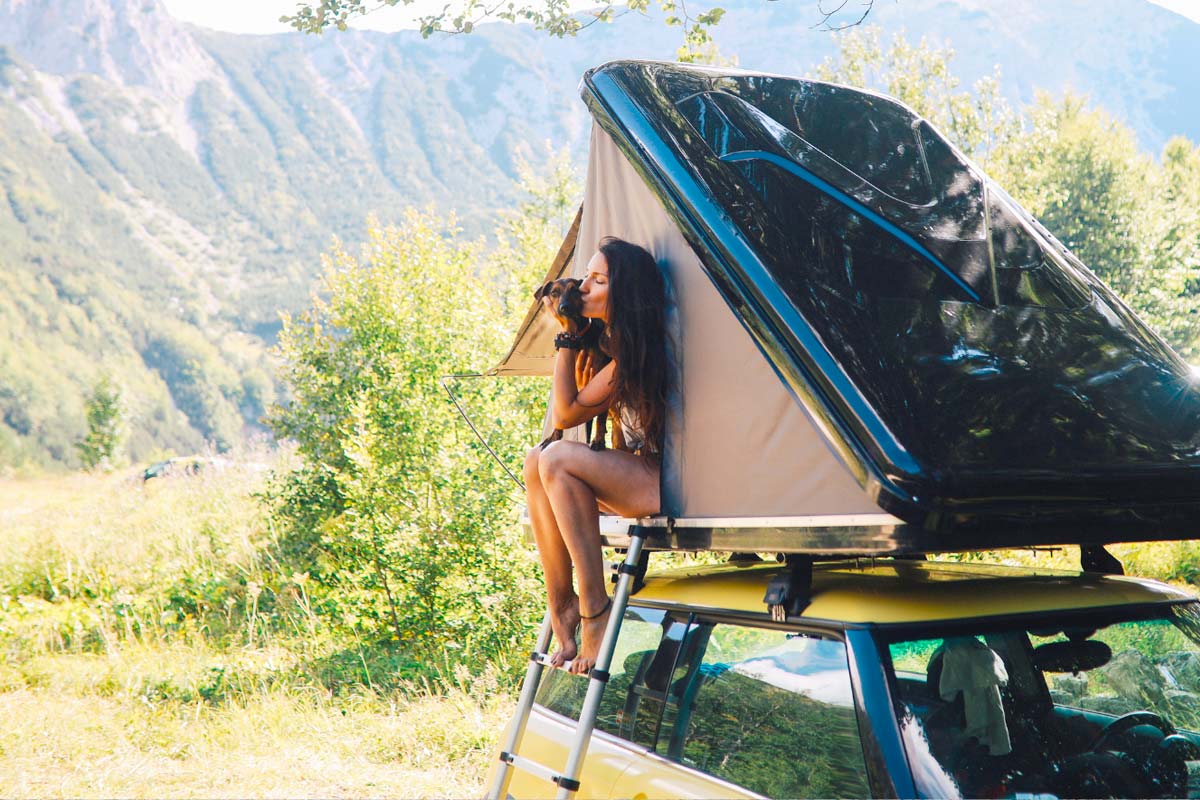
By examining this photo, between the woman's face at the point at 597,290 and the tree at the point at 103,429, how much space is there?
42022 mm

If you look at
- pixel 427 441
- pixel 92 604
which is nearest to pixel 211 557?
pixel 92 604

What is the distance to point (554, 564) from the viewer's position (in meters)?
4.04

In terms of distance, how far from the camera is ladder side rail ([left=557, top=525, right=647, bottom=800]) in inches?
137

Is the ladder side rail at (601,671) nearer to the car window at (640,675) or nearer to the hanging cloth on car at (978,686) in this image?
the car window at (640,675)

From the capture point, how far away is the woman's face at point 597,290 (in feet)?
12.3

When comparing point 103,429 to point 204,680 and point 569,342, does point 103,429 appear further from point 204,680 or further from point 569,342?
point 569,342

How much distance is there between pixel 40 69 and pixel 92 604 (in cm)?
18808

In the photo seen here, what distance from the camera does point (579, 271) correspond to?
4.51 meters

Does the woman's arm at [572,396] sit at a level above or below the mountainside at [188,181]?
below

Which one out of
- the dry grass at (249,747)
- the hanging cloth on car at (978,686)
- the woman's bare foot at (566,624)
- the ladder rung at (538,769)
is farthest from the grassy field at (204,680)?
the hanging cloth on car at (978,686)

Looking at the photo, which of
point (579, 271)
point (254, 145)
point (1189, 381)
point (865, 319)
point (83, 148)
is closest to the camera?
point (865, 319)

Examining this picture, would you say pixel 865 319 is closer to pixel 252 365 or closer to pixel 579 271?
pixel 579 271

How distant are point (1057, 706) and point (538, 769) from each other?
67.6 inches

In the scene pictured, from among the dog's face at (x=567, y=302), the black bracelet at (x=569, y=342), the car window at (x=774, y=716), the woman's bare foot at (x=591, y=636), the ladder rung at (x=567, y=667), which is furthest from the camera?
the black bracelet at (x=569, y=342)
